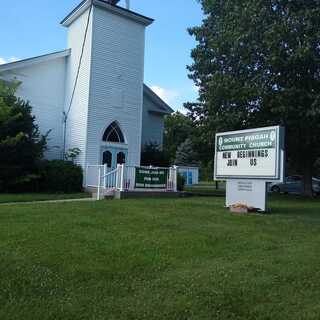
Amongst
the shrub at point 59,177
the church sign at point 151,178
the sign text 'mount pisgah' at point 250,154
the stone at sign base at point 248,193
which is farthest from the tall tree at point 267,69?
the stone at sign base at point 248,193

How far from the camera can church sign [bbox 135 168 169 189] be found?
2095 cm

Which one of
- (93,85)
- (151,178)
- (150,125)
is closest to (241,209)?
(151,178)

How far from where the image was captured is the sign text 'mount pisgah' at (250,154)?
14758 mm

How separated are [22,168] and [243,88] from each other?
433 inches

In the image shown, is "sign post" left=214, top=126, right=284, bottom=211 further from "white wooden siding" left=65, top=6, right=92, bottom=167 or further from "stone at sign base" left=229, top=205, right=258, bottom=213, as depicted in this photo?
"white wooden siding" left=65, top=6, right=92, bottom=167

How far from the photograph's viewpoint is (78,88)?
25.3 metres

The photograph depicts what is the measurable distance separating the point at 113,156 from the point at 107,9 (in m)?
7.42

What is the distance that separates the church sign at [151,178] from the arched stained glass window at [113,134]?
Result: 15.0ft

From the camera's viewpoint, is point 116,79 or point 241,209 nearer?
point 241,209

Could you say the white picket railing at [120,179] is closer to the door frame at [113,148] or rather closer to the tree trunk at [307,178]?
the door frame at [113,148]

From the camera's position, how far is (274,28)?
23016 mm

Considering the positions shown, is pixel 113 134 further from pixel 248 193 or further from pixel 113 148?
pixel 248 193

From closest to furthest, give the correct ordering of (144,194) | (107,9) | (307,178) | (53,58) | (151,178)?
(144,194) < (151,178) < (107,9) < (53,58) < (307,178)

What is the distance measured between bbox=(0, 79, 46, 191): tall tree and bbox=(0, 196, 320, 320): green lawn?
9.92 meters
